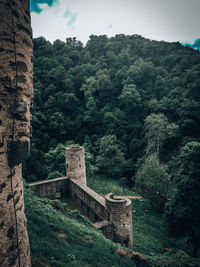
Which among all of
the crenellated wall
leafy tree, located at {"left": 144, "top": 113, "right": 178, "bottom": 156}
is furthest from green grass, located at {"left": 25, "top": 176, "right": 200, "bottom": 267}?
leafy tree, located at {"left": 144, "top": 113, "right": 178, "bottom": 156}

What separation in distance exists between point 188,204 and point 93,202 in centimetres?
596

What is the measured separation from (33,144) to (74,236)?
69.1 feet

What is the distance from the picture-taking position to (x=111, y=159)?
82.8ft

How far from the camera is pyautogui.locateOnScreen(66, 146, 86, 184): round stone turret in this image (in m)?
14.8

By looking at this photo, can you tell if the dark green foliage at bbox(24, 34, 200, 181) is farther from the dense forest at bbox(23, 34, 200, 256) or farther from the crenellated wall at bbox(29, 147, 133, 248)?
the crenellated wall at bbox(29, 147, 133, 248)

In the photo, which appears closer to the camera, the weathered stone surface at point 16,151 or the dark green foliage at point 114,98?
the weathered stone surface at point 16,151

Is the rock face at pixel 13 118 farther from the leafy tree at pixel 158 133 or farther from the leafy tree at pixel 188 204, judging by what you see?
the leafy tree at pixel 158 133

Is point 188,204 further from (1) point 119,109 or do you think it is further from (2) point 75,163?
(1) point 119,109

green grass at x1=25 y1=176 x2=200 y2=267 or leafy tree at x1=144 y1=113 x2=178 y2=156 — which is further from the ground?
leafy tree at x1=144 y1=113 x2=178 y2=156

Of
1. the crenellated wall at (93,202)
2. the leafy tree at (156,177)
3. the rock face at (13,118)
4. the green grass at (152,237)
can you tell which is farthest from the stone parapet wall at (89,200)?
the rock face at (13,118)

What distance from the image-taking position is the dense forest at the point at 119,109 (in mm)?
23000

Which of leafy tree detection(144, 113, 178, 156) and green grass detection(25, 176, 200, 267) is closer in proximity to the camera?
green grass detection(25, 176, 200, 267)

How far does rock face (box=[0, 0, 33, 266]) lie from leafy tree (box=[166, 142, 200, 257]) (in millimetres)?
11239

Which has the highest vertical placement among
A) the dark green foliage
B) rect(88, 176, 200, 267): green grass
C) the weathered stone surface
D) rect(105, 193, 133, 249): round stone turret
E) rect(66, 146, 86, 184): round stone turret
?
the dark green foliage
